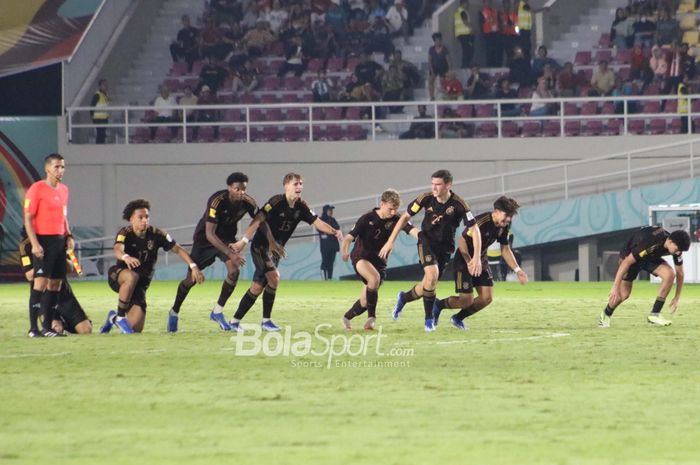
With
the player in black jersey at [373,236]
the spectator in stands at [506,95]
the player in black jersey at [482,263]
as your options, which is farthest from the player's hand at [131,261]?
the spectator in stands at [506,95]

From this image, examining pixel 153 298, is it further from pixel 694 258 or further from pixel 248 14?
pixel 248 14

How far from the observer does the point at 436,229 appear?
1759cm

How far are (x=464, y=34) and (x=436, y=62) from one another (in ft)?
4.20

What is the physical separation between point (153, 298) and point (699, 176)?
13.5 meters

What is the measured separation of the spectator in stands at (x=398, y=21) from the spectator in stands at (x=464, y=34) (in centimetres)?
179

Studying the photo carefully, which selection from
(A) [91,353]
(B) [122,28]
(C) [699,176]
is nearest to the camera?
(A) [91,353]

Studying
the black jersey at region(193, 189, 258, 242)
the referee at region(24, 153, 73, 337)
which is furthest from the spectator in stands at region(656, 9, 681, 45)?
the referee at region(24, 153, 73, 337)

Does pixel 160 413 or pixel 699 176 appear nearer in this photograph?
pixel 160 413

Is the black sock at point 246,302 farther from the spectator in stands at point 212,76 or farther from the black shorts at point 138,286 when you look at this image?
the spectator in stands at point 212,76

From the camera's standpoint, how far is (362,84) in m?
37.6

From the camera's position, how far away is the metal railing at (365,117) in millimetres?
34938

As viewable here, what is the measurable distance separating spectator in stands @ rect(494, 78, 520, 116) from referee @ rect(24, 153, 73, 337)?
69.4ft

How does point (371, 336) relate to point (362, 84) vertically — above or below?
below

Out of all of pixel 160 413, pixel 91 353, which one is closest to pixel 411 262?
pixel 91 353
